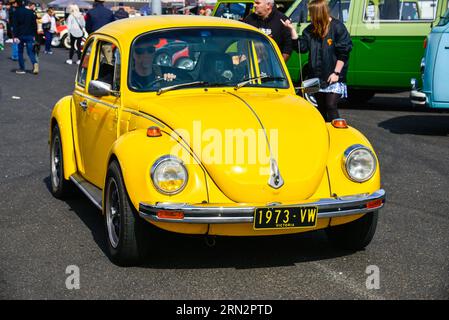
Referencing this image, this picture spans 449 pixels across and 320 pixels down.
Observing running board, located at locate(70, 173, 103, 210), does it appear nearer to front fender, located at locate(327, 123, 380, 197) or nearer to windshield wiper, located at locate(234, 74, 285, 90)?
windshield wiper, located at locate(234, 74, 285, 90)

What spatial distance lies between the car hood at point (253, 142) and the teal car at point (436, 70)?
20.7 ft

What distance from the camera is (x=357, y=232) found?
19.1 ft

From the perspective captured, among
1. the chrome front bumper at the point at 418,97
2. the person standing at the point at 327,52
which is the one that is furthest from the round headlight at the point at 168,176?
the chrome front bumper at the point at 418,97

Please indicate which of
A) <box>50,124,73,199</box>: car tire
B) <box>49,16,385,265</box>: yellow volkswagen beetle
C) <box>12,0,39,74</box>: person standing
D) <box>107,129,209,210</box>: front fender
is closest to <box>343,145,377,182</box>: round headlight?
<box>49,16,385,265</box>: yellow volkswagen beetle

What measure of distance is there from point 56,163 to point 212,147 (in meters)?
2.87

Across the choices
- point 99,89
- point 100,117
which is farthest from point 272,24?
point 99,89

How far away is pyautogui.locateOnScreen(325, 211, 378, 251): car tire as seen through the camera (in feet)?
19.0

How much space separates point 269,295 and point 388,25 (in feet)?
32.2

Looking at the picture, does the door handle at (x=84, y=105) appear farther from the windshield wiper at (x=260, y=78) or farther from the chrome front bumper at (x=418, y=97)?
the chrome front bumper at (x=418, y=97)

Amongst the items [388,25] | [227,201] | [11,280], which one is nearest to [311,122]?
[227,201]

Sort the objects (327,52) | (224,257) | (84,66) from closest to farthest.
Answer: (224,257), (84,66), (327,52)

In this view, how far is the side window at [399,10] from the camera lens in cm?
1383

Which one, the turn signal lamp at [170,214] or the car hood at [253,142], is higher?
the car hood at [253,142]

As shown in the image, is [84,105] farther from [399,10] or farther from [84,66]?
[399,10]
